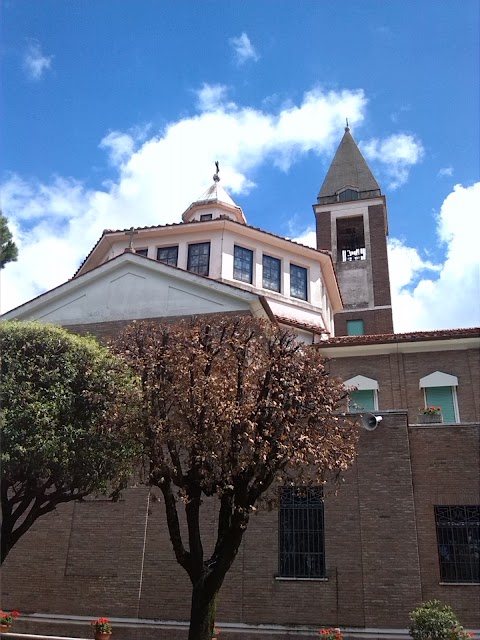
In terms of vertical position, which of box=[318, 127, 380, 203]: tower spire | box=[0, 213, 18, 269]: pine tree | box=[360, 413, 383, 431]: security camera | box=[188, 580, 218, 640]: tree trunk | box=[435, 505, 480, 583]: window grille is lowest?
box=[188, 580, 218, 640]: tree trunk

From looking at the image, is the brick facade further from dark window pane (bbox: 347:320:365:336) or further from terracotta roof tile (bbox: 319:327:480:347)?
dark window pane (bbox: 347:320:365:336)

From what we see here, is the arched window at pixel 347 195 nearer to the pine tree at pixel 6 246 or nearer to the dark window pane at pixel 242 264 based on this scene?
the dark window pane at pixel 242 264

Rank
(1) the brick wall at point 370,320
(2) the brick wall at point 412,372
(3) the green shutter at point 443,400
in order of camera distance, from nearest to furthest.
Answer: (2) the brick wall at point 412,372 < (3) the green shutter at point 443,400 < (1) the brick wall at point 370,320

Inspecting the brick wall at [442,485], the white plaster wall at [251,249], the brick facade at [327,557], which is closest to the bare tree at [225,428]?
the brick facade at [327,557]

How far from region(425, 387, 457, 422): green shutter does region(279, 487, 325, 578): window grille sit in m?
8.35

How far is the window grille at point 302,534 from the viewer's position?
15188 mm

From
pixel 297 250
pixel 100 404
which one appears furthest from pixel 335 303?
pixel 100 404

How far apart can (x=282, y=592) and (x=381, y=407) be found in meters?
9.37

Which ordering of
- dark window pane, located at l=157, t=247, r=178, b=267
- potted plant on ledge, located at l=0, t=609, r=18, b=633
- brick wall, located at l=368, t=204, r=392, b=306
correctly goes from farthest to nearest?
brick wall, located at l=368, t=204, r=392, b=306 → dark window pane, located at l=157, t=247, r=178, b=267 → potted plant on ledge, located at l=0, t=609, r=18, b=633

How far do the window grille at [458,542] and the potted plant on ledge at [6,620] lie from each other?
1084cm

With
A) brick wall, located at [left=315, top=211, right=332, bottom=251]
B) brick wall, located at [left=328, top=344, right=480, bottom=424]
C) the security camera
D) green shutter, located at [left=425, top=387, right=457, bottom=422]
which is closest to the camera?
the security camera

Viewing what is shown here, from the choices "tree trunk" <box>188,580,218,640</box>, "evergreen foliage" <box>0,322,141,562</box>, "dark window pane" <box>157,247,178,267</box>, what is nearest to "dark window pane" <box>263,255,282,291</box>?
"dark window pane" <box>157,247,178,267</box>

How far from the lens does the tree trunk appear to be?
10.6m

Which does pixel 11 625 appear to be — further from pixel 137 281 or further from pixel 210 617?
pixel 137 281
